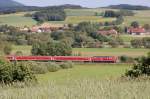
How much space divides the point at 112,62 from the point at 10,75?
116 feet

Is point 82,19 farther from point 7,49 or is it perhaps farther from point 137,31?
point 7,49

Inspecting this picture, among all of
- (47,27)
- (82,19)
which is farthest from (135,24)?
(47,27)

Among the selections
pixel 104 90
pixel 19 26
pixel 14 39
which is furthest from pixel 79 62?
pixel 19 26

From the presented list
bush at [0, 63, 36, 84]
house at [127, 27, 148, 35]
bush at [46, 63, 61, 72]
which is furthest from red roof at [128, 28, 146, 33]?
bush at [0, 63, 36, 84]

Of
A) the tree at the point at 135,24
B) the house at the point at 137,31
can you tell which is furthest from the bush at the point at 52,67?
the tree at the point at 135,24

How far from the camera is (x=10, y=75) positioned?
20.5 meters

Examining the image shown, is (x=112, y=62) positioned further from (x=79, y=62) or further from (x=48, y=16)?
(x=48, y=16)

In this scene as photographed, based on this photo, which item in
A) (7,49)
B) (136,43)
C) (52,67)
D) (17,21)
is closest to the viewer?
(52,67)

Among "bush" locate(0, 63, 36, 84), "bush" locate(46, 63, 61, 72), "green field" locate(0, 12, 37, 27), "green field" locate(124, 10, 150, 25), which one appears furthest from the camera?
"green field" locate(0, 12, 37, 27)

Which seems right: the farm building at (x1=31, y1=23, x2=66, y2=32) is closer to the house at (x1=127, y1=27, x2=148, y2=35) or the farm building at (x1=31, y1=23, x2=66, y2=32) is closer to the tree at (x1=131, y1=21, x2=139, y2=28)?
the tree at (x1=131, y1=21, x2=139, y2=28)

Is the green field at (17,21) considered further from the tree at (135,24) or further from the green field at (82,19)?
the tree at (135,24)

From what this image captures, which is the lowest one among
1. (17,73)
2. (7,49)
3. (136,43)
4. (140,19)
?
(140,19)

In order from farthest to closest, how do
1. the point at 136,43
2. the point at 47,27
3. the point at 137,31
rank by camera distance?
1. the point at 47,27
2. the point at 137,31
3. the point at 136,43

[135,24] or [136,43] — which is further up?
[136,43]
